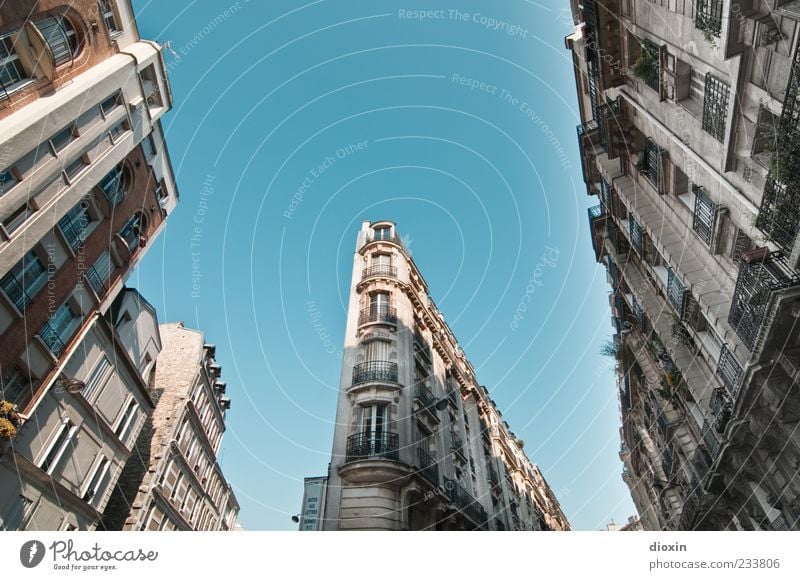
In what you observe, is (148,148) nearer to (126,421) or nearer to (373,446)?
(126,421)

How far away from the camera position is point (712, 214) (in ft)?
43.8

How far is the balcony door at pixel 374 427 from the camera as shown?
61.4 ft

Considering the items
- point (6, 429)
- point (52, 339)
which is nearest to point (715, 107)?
point (6, 429)

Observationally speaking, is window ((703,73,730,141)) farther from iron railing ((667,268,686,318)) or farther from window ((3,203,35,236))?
window ((3,203,35,236))

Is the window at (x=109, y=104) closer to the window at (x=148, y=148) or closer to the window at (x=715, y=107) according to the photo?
the window at (x=148, y=148)

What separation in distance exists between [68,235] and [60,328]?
342 centimetres

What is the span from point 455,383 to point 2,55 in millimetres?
32693

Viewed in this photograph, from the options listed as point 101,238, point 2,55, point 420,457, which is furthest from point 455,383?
point 2,55

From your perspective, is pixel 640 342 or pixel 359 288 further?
pixel 359 288

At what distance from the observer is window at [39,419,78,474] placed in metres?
14.2

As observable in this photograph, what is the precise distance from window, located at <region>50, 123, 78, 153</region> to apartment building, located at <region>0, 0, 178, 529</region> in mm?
40

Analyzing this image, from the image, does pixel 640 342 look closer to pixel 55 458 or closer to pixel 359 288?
pixel 359 288
